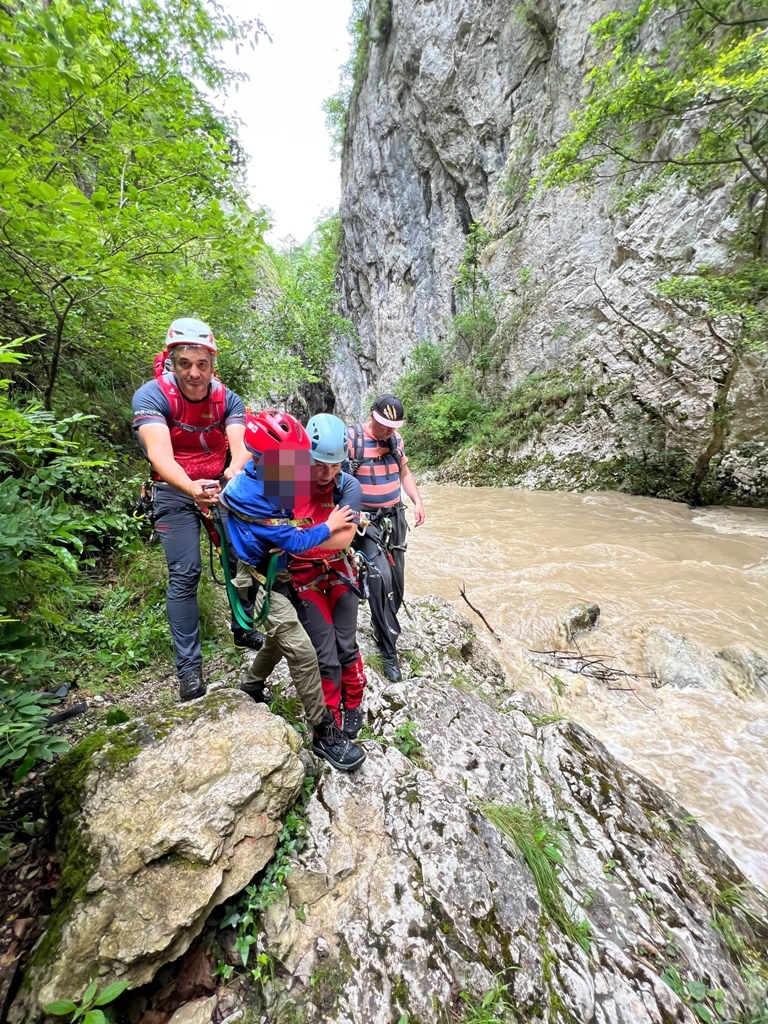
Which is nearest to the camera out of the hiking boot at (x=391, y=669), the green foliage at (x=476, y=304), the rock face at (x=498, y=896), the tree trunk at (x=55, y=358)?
the rock face at (x=498, y=896)

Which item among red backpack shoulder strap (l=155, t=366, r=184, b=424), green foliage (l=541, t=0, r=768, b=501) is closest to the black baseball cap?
red backpack shoulder strap (l=155, t=366, r=184, b=424)

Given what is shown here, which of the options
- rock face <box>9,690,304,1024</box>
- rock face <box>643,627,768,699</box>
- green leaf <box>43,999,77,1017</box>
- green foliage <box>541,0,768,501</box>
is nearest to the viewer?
green leaf <box>43,999,77,1017</box>

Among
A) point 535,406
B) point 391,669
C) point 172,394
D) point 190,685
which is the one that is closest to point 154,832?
point 190,685

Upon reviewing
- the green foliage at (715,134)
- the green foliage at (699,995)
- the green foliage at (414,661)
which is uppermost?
the green foliage at (715,134)

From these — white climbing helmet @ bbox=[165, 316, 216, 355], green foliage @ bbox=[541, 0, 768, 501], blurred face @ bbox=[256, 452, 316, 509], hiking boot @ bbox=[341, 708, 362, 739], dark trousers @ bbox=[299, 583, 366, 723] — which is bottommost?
hiking boot @ bbox=[341, 708, 362, 739]

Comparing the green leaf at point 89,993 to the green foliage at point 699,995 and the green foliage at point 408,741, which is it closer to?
the green foliage at point 408,741

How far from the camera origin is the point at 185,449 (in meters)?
2.56

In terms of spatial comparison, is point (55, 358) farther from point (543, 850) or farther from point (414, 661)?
point (543, 850)

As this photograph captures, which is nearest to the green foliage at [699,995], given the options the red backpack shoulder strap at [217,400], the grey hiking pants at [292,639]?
the grey hiking pants at [292,639]

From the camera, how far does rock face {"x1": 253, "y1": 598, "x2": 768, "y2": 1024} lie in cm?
150

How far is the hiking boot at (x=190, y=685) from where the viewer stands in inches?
94.7

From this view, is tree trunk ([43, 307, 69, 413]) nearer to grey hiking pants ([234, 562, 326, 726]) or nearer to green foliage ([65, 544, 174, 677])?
green foliage ([65, 544, 174, 677])

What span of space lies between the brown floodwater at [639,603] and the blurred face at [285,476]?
10.1 ft

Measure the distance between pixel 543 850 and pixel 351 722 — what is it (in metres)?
1.13
